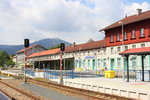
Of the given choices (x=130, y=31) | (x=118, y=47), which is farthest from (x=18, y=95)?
(x=118, y=47)

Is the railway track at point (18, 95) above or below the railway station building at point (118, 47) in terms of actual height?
below

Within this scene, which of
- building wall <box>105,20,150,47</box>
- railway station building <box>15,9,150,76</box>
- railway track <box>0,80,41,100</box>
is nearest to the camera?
railway track <box>0,80,41,100</box>

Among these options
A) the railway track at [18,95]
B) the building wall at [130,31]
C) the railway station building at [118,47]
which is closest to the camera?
the railway track at [18,95]

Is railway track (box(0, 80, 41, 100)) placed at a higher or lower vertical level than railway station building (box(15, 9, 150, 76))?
lower

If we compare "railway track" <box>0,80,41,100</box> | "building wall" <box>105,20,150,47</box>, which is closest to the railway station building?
"building wall" <box>105,20,150,47</box>

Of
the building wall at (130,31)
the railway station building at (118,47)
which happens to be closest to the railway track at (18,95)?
the railway station building at (118,47)

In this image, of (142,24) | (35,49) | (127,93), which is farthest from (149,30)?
(35,49)

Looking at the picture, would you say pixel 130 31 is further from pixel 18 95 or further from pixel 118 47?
pixel 18 95

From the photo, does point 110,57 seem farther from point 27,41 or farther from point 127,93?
point 127,93

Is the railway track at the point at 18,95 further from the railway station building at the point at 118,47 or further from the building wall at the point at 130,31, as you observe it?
the building wall at the point at 130,31

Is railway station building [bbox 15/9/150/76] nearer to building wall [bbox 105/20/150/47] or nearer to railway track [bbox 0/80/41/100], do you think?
building wall [bbox 105/20/150/47]

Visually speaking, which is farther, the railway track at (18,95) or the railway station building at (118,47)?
the railway station building at (118,47)

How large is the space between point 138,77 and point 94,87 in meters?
9.16

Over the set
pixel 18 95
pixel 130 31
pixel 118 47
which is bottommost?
pixel 18 95
